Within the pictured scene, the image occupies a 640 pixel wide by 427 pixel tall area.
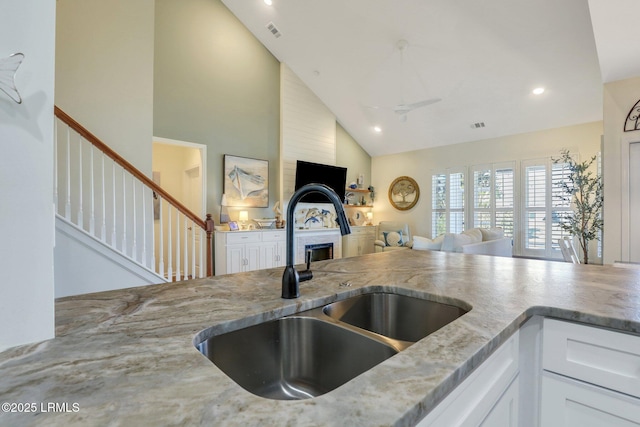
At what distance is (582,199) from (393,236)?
3312mm

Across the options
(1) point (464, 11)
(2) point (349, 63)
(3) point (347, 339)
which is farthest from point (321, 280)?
(2) point (349, 63)

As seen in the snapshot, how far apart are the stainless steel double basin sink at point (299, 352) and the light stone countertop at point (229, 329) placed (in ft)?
0.16

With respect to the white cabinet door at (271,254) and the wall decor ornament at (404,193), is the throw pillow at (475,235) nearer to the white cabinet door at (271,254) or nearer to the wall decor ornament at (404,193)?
the wall decor ornament at (404,193)

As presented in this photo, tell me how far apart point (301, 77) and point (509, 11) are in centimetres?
363

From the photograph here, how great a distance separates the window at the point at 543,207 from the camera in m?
5.18

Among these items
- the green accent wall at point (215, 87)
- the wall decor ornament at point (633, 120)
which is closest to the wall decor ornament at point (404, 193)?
the green accent wall at point (215, 87)

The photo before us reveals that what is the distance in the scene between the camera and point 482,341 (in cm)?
70

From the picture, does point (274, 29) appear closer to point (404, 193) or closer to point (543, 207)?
point (404, 193)

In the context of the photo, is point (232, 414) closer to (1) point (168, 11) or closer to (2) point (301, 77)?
(1) point (168, 11)

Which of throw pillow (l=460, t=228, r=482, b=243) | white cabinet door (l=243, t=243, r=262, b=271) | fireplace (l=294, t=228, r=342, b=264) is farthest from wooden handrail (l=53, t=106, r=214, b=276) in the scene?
throw pillow (l=460, t=228, r=482, b=243)

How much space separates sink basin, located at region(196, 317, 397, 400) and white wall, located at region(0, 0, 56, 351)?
15.9 inches

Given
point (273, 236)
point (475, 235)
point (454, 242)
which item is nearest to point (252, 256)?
point (273, 236)

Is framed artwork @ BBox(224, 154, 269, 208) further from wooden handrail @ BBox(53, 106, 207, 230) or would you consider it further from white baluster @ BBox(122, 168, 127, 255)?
white baluster @ BBox(122, 168, 127, 255)

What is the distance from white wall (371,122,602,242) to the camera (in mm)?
5060
